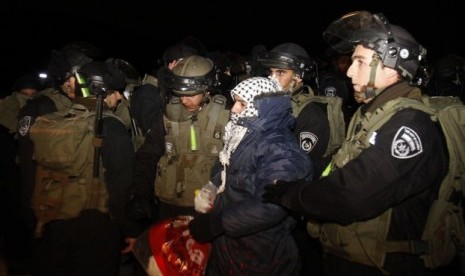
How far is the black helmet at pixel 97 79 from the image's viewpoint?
409 centimetres

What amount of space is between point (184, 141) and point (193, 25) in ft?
62.9

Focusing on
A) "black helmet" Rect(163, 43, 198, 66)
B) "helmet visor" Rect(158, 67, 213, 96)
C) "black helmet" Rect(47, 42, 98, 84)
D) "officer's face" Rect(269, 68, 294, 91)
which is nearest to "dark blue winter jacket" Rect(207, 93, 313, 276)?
"helmet visor" Rect(158, 67, 213, 96)

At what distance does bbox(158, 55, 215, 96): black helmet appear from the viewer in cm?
411

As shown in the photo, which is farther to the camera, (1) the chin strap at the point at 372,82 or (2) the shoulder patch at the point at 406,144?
(1) the chin strap at the point at 372,82

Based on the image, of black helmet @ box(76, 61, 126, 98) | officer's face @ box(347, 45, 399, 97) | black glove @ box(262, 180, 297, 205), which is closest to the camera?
black glove @ box(262, 180, 297, 205)

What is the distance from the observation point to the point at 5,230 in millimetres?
6195

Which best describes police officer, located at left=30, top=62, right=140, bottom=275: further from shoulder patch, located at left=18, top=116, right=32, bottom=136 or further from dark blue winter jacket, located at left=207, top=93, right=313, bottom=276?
dark blue winter jacket, located at left=207, top=93, right=313, bottom=276

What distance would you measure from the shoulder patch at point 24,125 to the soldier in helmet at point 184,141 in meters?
1.39

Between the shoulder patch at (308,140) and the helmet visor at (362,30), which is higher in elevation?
the helmet visor at (362,30)

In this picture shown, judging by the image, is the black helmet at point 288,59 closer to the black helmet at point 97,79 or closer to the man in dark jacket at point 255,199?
the black helmet at point 97,79

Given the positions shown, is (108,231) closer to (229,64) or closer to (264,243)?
(264,243)

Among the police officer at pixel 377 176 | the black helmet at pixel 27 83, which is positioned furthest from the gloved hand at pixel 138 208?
the black helmet at pixel 27 83

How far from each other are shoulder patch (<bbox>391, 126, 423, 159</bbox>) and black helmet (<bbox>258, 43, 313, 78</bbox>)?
2834mm

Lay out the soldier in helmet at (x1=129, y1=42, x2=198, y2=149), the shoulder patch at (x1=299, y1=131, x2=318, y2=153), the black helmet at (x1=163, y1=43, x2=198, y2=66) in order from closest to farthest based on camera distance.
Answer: the shoulder patch at (x1=299, y1=131, x2=318, y2=153)
the soldier in helmet at (x1=129, y1=42, x2=198, y2=149)
the black helmet at (x1=163, y1=43, x2=198, y2=66)
